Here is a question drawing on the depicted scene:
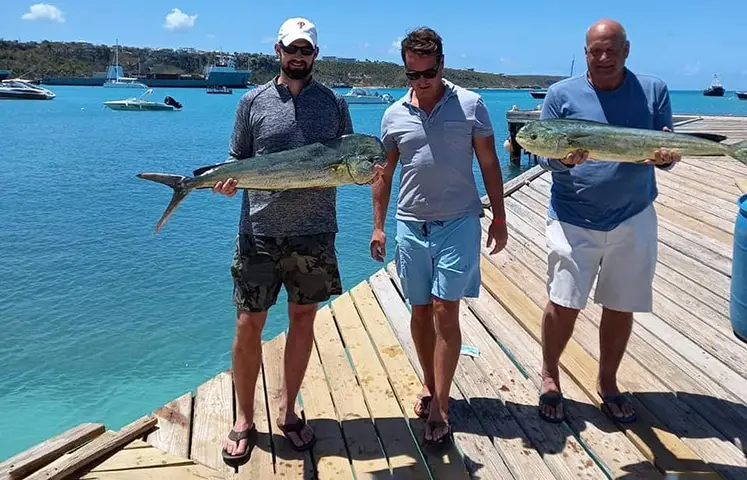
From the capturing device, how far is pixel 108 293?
10094mm

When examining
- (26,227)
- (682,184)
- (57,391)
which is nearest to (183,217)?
(26,227)

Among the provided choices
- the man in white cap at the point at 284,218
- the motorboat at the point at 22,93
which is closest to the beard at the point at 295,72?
the man in white cap at the point at 284,218

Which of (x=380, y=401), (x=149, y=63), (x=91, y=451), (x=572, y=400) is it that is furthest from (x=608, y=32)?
(x=149, y=63)

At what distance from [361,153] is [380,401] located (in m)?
1.62

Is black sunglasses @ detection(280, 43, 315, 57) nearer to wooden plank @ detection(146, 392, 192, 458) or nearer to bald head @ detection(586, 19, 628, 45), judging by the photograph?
bald head @ detection(586, 19, 628, 45)

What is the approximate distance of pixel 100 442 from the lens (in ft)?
10.1

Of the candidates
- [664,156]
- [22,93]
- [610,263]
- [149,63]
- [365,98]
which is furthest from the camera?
[149,63]

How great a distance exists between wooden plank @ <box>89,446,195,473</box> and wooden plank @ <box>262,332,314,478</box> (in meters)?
0.44

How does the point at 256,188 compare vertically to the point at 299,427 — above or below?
above

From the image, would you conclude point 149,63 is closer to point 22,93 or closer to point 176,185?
point 22,93

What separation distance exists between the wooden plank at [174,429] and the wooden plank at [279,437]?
0.46 metres

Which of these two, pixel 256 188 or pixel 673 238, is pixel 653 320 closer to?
pixel 673 238

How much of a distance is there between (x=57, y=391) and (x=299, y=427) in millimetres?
5064

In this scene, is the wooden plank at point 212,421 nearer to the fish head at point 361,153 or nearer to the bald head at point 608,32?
the fish head at point 361,153
